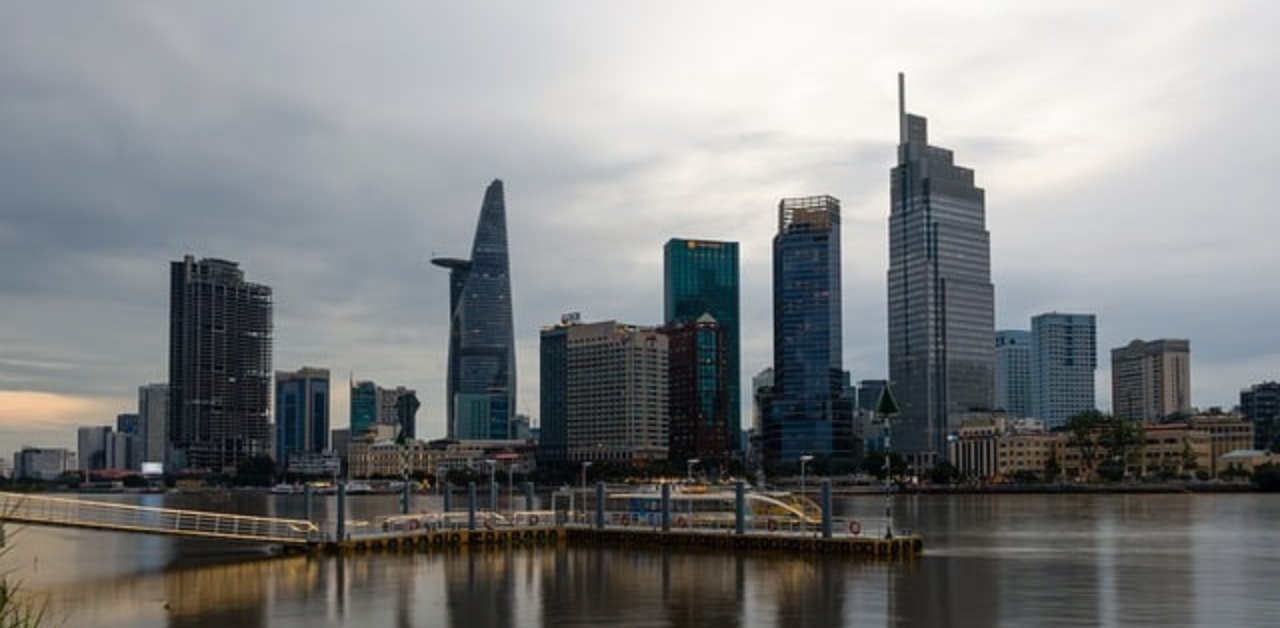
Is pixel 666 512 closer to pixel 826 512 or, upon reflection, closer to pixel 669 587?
pixel 826 512

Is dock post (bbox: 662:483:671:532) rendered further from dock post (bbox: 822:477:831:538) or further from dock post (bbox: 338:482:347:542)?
dock post (bbox: 338:482:347:542)

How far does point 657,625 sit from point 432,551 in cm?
3973

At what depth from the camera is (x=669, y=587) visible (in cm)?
6053

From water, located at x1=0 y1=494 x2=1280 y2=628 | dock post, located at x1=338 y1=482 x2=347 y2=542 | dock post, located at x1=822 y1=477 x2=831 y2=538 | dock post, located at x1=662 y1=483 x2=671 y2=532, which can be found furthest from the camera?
dock post, located at x1=662 y1=483 x2=671 y2=532

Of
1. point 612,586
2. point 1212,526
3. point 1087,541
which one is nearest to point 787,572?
point 612,586

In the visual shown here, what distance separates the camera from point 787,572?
2613 inches

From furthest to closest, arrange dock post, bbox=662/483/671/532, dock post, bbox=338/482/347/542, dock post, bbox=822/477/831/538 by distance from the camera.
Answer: dock post, bbox=662/483/671/532 → dock post, bbox=338/482/347/542 → dock post, bbox=822/477/831/538

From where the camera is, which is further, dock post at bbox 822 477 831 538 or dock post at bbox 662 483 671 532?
dock post at bbox 662 483 671 532

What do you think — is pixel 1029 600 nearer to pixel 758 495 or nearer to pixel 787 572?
pixel 787 572

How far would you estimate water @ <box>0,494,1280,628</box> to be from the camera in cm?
4975

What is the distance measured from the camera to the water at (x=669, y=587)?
4975cm

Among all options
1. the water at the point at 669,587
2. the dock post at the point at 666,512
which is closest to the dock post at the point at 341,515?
the water at the point at 669,587

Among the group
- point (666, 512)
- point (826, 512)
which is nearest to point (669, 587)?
point (826, 512)

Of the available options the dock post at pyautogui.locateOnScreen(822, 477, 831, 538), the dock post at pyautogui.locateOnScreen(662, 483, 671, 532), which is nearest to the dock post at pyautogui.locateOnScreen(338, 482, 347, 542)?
the dock post at pyautogui.locateOnScreen(662, 483, 671, 532)
